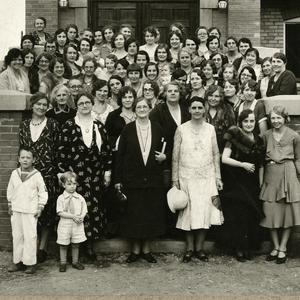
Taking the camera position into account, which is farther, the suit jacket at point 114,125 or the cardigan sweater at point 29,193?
the suit jacket at point 114,125

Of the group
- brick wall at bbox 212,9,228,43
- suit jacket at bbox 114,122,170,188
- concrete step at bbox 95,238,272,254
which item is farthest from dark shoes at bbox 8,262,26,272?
brick wall at bbox 212,9,228,43

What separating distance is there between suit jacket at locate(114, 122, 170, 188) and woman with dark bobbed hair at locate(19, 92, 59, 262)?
0.73m

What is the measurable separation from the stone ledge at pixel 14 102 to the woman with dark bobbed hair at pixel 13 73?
1169mm

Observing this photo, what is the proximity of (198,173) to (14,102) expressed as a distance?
2.32 metres

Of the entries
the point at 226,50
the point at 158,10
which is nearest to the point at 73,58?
the point at 226,50

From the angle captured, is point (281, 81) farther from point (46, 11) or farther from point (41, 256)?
point (46, 11)

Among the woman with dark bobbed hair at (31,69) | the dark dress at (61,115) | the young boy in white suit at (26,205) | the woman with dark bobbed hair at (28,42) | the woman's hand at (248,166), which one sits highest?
the woman with dark bobbed hair at (28,42)

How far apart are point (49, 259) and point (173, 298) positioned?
1.87 m

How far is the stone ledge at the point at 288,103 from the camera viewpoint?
6746 millimetres

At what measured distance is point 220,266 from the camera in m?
6.48

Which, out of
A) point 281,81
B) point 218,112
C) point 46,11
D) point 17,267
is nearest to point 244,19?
point 46,11

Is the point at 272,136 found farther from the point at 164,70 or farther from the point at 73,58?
the point at 73,58

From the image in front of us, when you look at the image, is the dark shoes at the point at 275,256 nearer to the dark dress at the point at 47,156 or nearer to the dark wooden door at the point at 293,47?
the dark dress at the point at 47,156

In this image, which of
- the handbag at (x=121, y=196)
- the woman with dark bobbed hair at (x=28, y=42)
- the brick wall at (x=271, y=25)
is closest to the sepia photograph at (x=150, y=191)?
the handbag at (x=121, y=196)
